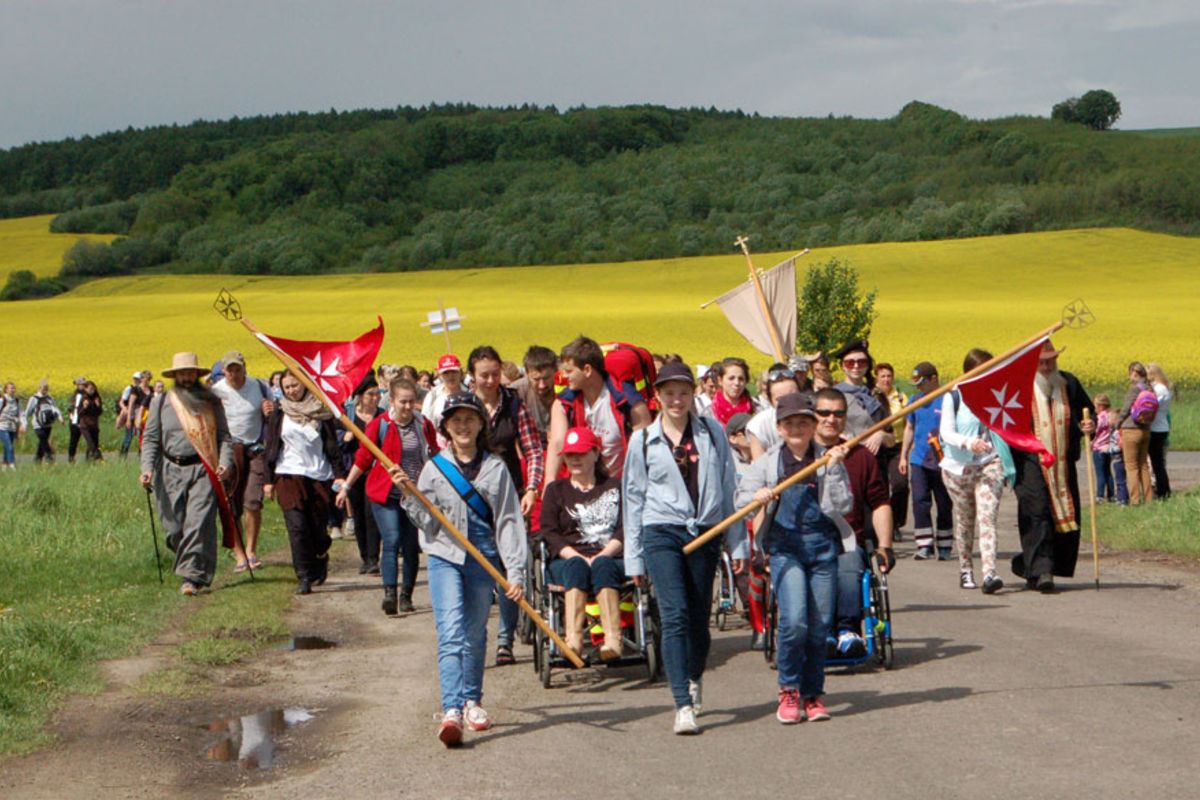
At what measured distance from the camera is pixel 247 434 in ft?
46.9

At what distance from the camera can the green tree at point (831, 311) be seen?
47562 millimetres

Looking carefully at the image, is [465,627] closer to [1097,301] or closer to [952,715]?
[952,715]

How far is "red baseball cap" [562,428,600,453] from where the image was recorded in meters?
8.84

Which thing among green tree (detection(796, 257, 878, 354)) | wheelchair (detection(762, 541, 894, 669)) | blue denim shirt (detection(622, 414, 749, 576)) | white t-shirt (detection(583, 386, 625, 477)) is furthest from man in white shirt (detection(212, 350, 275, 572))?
green tree (detection(796, 257, 878, 354))

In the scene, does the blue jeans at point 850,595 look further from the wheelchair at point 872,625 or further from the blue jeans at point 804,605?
the blue jeans at point 804,605

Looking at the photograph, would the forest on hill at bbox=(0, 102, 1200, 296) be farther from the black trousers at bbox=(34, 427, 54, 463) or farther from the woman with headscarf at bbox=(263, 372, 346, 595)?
the woman with headscarf at bbox=(263, 372, 346, 595)

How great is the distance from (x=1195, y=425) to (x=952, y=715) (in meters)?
24.8

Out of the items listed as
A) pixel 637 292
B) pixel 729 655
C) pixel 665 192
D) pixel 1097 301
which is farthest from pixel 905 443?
pixel 665 192

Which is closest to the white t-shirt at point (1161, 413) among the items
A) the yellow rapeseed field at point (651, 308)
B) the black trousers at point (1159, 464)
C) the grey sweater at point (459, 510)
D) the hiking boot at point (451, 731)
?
the black trousers at point (1159, 464)

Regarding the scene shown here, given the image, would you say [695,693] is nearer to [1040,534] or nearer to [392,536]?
[392,536]

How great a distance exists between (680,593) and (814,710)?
82 cm

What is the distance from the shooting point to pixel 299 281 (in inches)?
3127

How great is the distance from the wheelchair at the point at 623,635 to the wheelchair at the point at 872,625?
65cm

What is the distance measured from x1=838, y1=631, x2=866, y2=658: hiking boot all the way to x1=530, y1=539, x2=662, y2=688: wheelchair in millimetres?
999
